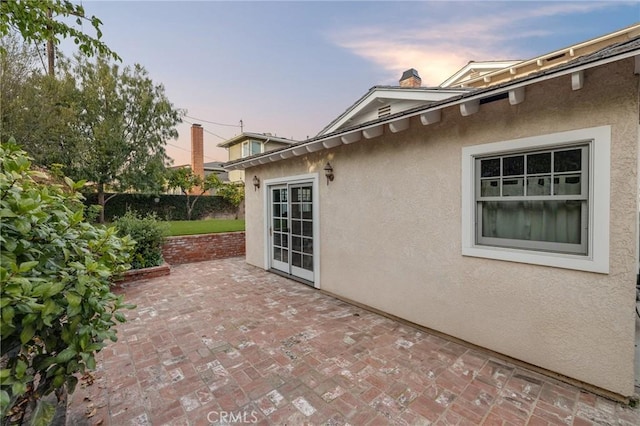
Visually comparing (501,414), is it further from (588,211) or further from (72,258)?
(72,258)

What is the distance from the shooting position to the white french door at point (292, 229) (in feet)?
23.8

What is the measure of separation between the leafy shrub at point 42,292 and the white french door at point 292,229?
5148 millimetres

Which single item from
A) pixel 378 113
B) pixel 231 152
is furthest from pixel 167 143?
pixel 378 113

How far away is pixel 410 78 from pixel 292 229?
6977mm

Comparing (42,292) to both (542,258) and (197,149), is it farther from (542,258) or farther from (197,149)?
(197,149)

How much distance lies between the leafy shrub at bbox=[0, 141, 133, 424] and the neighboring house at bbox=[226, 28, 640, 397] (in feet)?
13.9

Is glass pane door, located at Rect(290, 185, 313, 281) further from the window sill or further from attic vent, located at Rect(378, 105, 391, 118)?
the window sill

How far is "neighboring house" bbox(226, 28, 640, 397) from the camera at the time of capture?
9.91 ft

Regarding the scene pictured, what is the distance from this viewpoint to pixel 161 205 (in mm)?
20625

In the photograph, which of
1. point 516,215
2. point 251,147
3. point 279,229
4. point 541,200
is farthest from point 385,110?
point 251,147

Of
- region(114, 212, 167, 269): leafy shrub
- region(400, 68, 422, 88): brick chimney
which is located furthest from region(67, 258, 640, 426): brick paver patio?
region(400, 68, 422, 88): brick chimney

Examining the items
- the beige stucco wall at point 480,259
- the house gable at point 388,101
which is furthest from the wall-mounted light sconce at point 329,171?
the house gable at point 388,101

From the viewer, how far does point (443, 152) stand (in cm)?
439

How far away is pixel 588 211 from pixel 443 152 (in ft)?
6.24
